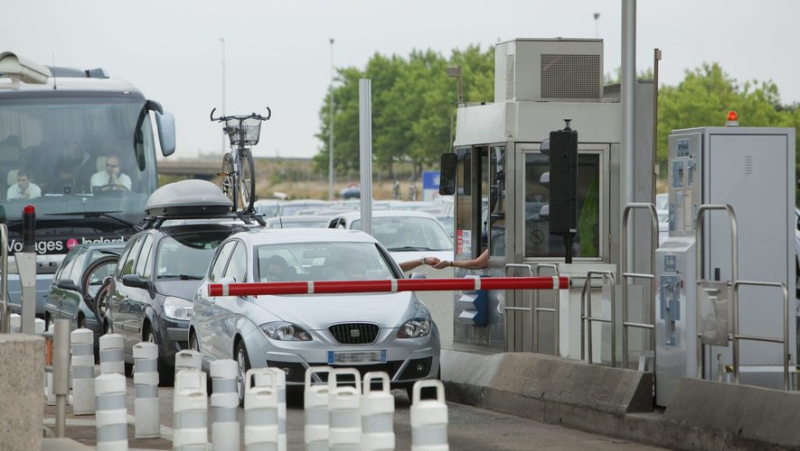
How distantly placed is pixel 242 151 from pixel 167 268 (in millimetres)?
4672

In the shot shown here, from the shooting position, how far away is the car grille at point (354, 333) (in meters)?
13.5

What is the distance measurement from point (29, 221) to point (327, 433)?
29.6ft

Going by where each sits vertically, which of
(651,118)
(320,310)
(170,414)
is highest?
(651,118)

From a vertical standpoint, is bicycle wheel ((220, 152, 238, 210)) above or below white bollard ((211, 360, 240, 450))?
above

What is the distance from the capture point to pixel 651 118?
49.8 feet

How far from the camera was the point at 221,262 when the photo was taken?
15.5m

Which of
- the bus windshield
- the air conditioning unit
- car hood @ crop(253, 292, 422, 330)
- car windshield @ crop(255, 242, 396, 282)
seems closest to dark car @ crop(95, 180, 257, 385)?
car windshield @ crop(255, 242, 396, 282)

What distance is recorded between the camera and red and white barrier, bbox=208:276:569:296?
11930mm

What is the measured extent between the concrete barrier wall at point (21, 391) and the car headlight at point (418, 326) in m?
5.48

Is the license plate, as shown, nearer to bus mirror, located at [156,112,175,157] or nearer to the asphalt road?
the asphalt road

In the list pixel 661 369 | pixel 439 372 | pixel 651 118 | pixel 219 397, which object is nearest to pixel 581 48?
pixel 651 118

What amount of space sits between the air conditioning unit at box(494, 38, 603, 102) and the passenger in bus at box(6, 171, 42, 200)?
30.8 feet

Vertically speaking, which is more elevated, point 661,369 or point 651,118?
point 651,118

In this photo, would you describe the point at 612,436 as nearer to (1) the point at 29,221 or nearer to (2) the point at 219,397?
(2) the point at 219,397
